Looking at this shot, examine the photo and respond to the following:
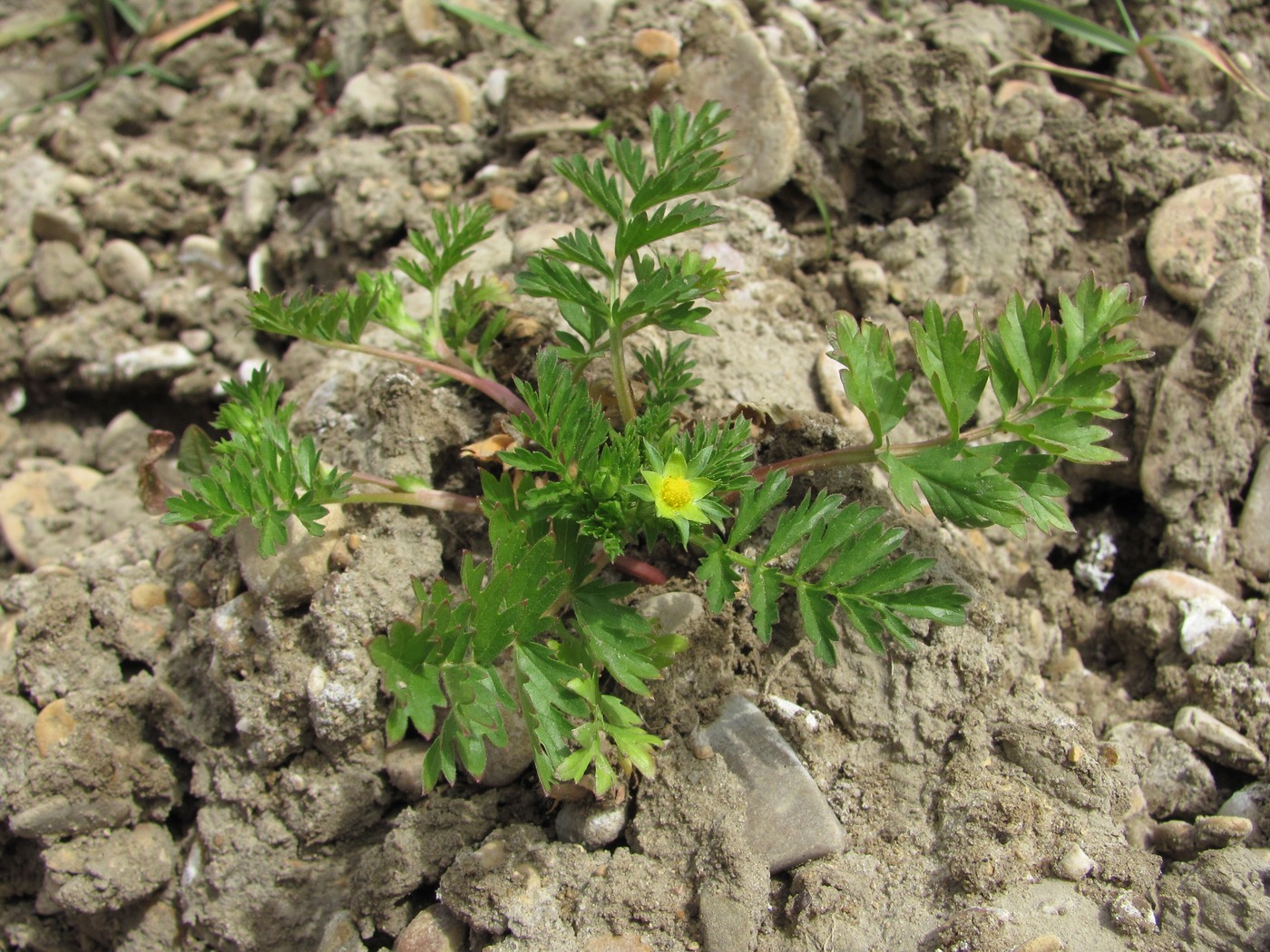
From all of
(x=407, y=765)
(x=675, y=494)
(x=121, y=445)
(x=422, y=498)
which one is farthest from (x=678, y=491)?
(x=121, y=445)

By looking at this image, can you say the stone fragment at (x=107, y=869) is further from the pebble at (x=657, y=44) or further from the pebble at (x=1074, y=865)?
the pebble at (x=657, y=44)

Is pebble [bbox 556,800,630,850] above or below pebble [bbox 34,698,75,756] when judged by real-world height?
above

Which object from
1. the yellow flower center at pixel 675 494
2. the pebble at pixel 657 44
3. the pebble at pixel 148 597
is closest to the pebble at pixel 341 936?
the pebble at pixel 148 597

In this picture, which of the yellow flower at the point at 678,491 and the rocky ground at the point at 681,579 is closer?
the yellow flower at the point at 678,491

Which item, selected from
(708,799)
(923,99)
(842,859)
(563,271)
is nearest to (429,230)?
(563,271)

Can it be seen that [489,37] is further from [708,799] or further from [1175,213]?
[708,799]

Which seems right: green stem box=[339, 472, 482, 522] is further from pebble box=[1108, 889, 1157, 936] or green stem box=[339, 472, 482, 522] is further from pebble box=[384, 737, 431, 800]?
pebble box=[1108, 889, 1157, 936]

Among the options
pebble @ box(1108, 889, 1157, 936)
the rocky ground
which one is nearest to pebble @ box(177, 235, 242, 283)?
the rocky ground
